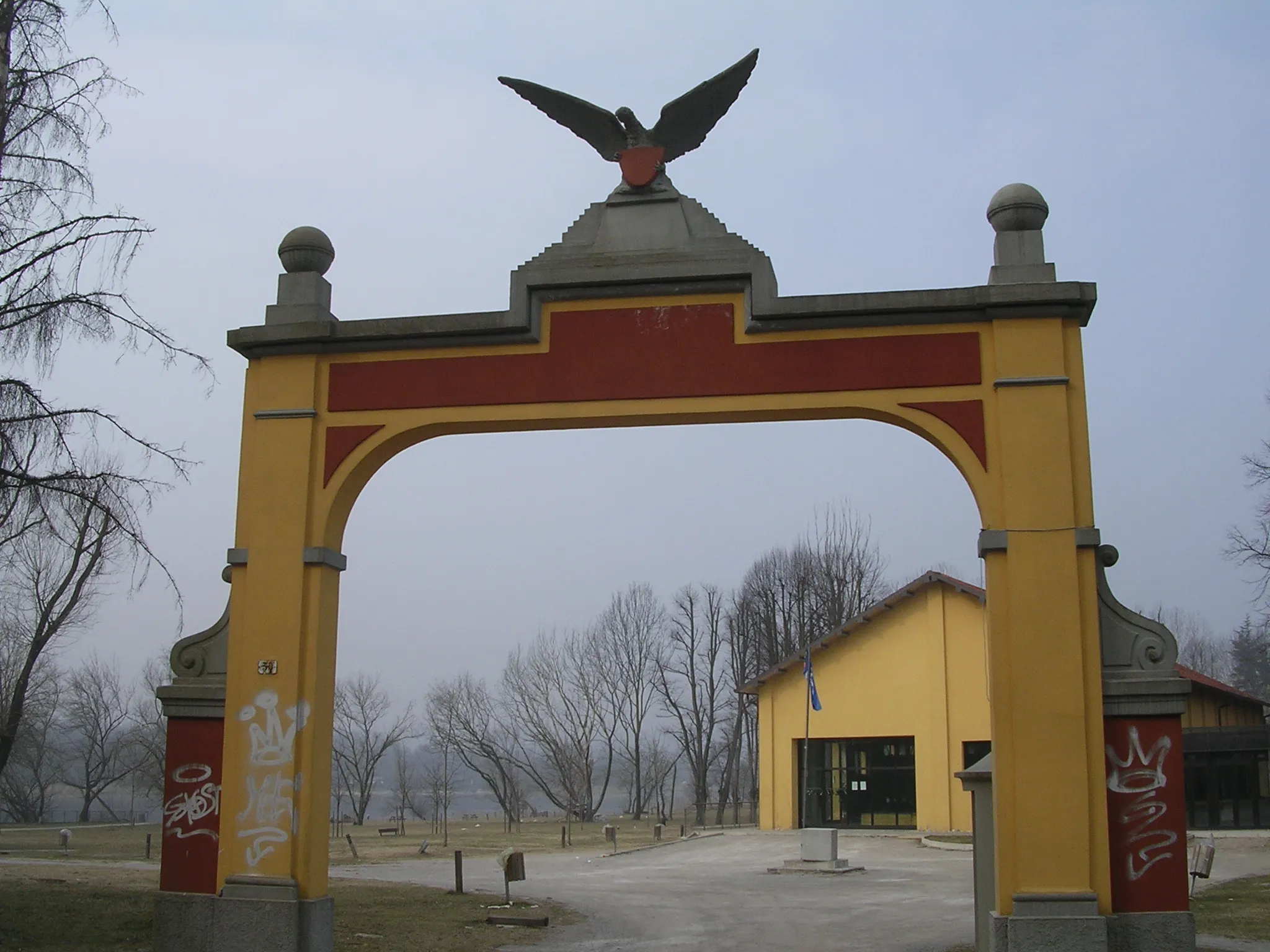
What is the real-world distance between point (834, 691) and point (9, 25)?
28102mm

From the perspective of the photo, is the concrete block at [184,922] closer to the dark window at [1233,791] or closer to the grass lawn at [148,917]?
the grass lawn at [148,917]

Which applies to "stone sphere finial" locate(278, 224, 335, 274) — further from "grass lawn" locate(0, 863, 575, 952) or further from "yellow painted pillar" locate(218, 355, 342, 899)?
"grass lawn" locate(0, 863, 575, 952)

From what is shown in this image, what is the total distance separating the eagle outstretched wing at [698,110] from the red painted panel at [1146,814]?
6.34 metres

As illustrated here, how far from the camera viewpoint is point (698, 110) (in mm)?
11086

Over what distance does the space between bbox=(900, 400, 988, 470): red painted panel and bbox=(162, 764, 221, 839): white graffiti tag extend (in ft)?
23.3

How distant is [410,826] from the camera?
53844 millimetres

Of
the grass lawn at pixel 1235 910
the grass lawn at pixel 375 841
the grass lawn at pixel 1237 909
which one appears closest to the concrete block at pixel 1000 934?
the grass lawn at pixel 1235 910

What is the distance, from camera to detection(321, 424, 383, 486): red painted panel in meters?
11.0

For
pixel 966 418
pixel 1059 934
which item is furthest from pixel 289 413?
pixel 1059 934

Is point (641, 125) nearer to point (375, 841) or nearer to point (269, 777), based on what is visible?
point (269, 777)

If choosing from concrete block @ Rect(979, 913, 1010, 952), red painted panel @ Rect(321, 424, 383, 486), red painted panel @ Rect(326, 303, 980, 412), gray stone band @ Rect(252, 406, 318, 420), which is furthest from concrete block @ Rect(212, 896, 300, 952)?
concrete block @ Rect(979, 913, 1010, 952)

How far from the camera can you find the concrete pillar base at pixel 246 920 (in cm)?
1000

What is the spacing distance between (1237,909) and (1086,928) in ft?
28.1

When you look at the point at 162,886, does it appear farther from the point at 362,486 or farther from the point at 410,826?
the point at 410,826
